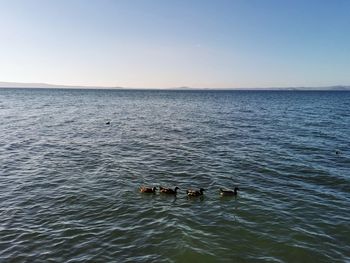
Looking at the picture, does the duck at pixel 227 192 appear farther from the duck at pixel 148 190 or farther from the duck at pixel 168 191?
the duck at pixel 148 190

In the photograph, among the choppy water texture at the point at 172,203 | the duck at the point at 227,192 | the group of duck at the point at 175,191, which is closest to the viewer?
the choppy water texture at the point at 172,203

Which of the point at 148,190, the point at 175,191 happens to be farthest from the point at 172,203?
the point at 148,190

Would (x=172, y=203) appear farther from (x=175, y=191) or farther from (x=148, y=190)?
(x=148, y=190)

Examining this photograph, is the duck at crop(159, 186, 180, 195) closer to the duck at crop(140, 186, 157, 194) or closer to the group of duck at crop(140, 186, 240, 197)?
the group of duck at crop(140, 186, 240, 197)

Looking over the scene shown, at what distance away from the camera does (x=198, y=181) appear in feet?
68.0

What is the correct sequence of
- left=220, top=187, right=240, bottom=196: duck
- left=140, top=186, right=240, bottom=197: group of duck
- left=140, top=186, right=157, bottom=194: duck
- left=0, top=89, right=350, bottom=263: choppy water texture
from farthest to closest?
left=140, top=186, right=157, bottom=194: duck → left=220, top=187, right=240, bottom=196: duck → left=140, top=186, right=240, bottom=197: group of duck → left=0, top=89, right=350, bottom=263: choppy water texture

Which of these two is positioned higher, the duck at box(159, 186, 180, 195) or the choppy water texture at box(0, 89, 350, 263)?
the duck at box(159, 186, 180, 195)

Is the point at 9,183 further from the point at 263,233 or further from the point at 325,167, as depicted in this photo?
the point at 325,167

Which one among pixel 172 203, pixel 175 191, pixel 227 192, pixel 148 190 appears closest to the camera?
pixel 172 203

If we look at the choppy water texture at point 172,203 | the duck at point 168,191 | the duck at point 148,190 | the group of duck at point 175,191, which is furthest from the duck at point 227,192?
the duck at point 148,190

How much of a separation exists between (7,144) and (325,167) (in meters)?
27.8

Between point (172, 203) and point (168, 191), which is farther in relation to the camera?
point (168, 191)

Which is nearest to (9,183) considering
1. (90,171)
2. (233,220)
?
(90,171)

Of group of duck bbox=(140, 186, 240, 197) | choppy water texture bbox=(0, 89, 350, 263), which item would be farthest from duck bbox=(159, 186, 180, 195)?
Answer: choppy water texture bbox=(0, 89, 350, 263)
